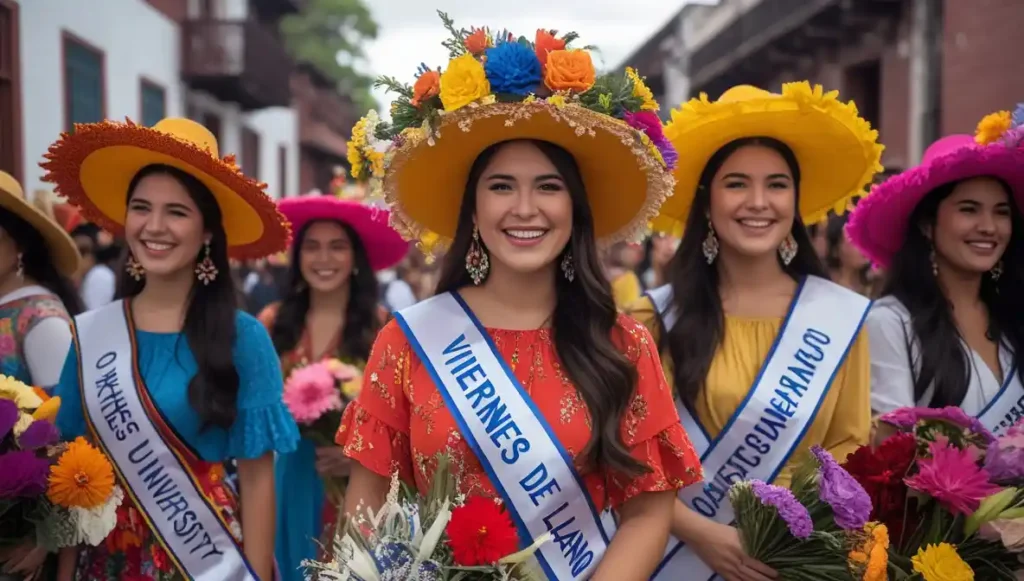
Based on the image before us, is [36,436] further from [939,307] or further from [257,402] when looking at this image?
[939,307]

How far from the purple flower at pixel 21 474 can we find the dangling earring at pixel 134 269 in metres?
0.66

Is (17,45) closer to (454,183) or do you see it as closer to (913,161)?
(454,183)

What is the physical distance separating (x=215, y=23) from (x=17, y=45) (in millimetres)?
5995

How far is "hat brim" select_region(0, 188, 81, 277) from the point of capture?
3.17 m

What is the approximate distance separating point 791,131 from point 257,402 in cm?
170

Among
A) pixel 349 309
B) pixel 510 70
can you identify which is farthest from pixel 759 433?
pixel 349 309

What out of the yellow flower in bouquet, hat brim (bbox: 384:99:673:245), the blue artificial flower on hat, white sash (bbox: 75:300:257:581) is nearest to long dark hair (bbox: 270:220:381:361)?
white sash (bbox: 75:300:257:581)

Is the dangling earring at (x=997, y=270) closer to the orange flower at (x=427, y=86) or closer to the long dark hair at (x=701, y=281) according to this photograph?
the long dark hair at (x=701, y=281)

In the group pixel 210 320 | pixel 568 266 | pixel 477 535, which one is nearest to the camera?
pixel 477 535

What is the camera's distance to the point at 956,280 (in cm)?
296

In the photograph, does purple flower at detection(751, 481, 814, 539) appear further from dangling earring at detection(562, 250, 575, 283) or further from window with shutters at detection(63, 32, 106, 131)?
window with shutters at detection(63, 32, 106, 131)

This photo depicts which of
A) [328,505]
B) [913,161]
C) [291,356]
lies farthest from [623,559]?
[913,161]

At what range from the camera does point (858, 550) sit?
6.43 feet

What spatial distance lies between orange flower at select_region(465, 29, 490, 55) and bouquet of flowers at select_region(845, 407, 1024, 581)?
123cm
